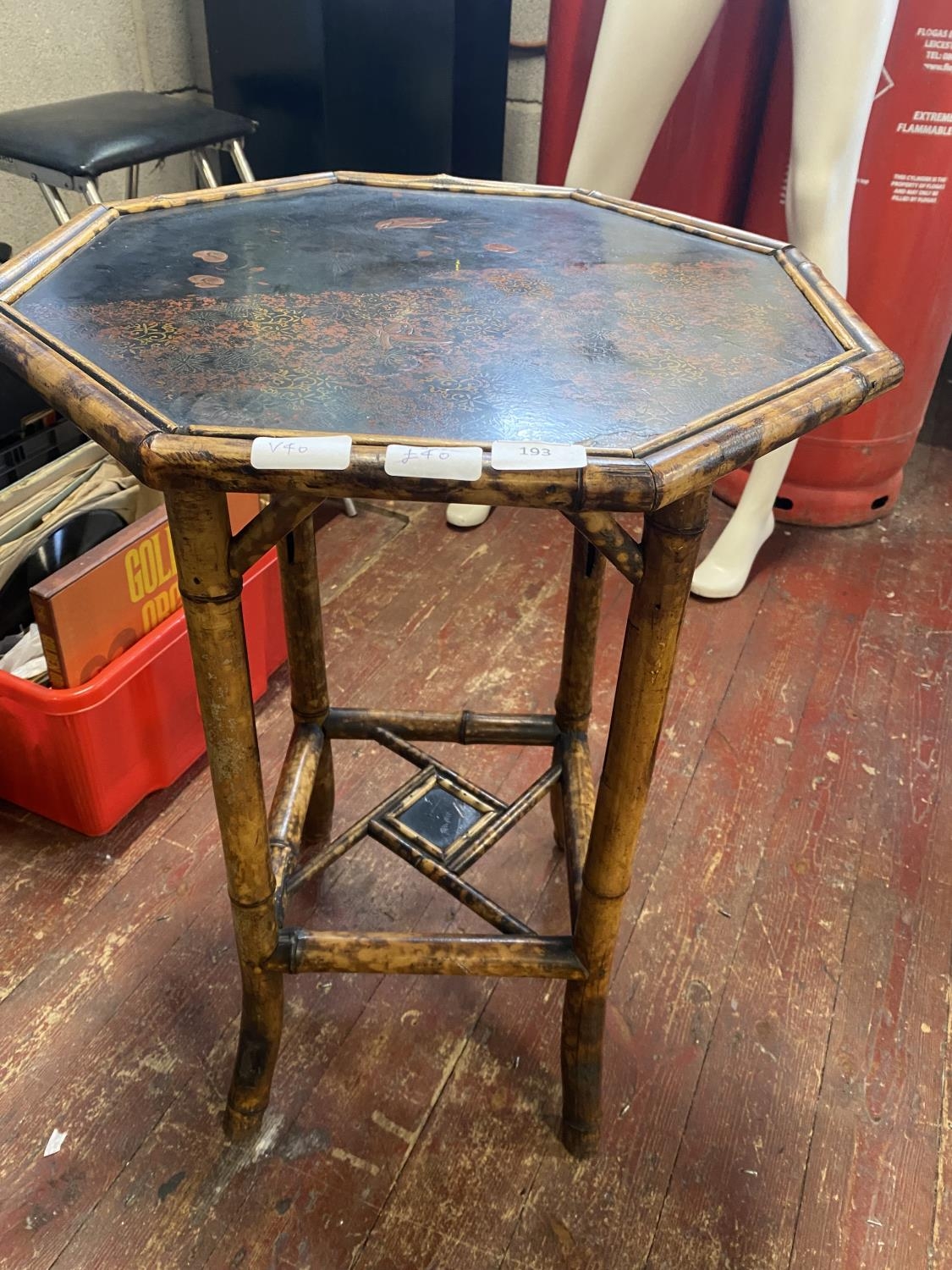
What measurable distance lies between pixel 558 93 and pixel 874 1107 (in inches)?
79.0

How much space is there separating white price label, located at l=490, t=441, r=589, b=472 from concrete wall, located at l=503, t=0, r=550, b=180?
6.85ft

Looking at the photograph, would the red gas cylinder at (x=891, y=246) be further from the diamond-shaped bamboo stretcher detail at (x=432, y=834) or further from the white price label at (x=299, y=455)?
the white price label at (x=299, y=455)

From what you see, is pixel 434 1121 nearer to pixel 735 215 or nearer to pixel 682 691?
pixel 682 691

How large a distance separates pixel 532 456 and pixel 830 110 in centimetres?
127

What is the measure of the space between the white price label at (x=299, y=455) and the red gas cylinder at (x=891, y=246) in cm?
168

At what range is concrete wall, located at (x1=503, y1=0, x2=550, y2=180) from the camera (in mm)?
2344

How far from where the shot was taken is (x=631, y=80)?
62.9 inches

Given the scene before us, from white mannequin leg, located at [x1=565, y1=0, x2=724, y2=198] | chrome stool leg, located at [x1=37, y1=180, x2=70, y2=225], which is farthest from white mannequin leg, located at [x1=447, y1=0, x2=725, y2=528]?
chrome stool leg, located at [x1=37, y1=180, x2=70, y2=225]

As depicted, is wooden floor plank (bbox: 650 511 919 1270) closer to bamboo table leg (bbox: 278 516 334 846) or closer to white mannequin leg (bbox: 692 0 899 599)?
bamboo table leg (bbox: 278 516 334 846)

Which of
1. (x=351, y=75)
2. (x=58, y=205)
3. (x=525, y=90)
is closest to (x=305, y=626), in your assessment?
(x=58, y=205)

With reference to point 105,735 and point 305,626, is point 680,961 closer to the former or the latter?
point 305,626

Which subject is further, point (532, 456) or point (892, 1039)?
point (892, 1039)

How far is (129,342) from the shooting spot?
29.3 inches

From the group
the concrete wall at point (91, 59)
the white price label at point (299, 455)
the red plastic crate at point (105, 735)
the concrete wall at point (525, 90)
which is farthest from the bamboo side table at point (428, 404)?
the concrete wall at point (525, 90)
